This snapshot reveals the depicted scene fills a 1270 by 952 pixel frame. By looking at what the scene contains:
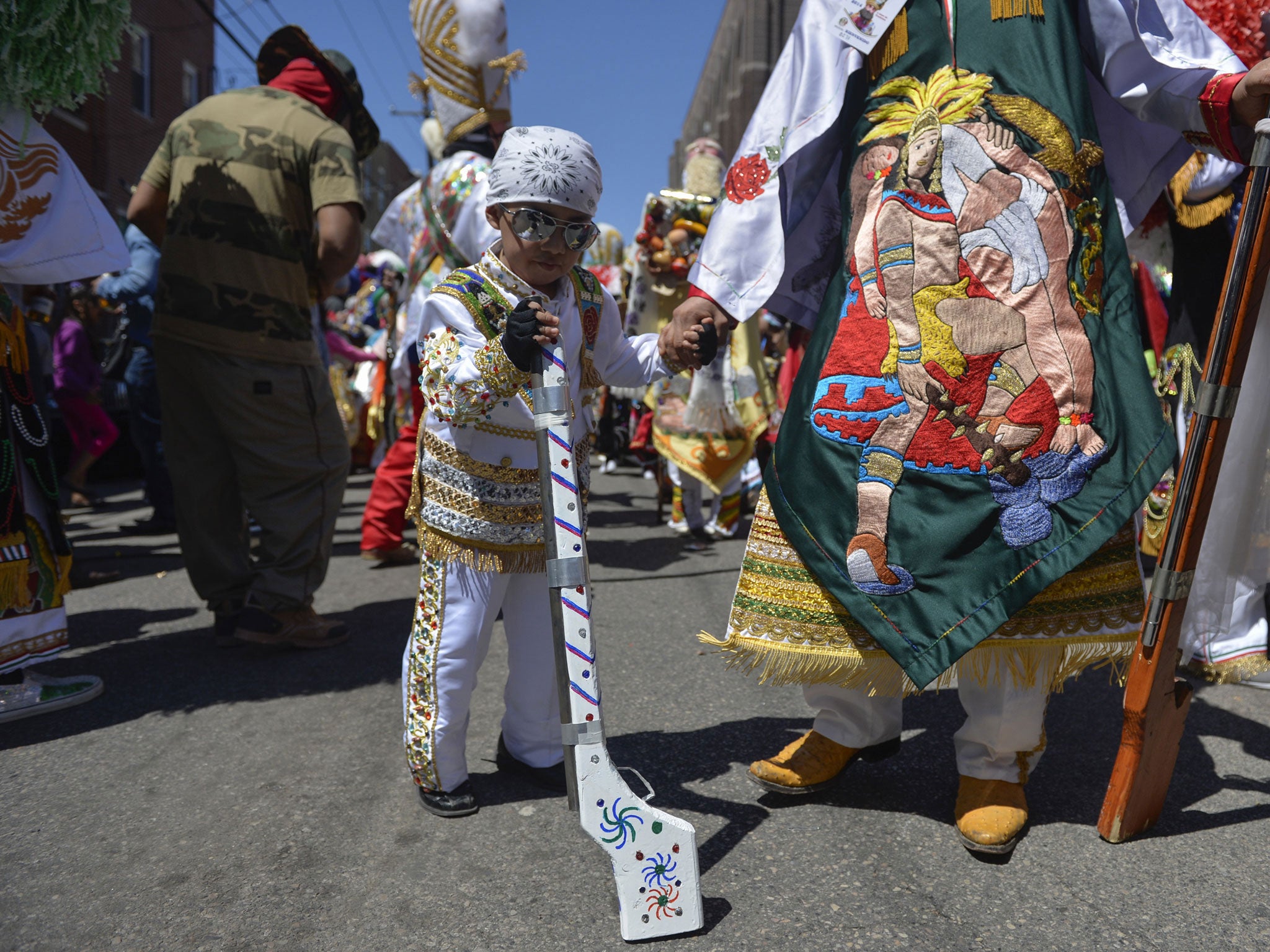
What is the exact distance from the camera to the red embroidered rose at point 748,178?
7.46 ft

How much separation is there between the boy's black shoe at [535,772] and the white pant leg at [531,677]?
0.01 meters

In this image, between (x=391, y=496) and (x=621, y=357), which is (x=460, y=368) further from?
(x=391, y=496)

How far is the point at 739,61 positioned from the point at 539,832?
133 feet

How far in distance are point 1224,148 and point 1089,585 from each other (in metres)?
0.98

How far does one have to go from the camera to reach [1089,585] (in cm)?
199

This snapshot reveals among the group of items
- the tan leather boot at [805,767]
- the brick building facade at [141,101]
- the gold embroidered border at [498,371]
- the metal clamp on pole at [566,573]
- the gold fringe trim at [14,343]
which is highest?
the brick building facade at [141,101]

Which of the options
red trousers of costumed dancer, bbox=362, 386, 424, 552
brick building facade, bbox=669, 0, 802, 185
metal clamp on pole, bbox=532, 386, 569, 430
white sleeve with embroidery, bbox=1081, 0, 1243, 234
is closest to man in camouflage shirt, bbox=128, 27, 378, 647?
red trousers of costumed dancer, bbox=362, 386, 424, 552

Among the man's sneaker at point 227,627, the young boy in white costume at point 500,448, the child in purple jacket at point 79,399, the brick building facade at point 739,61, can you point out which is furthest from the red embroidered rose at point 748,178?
the brick building facade at point 739,61

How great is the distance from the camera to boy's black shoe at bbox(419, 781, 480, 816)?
7.25ft

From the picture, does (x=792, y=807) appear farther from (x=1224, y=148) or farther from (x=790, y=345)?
(x=790, y=345)

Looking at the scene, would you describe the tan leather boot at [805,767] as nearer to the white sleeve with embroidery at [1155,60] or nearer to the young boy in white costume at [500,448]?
the young boy in white costume at [500,448]

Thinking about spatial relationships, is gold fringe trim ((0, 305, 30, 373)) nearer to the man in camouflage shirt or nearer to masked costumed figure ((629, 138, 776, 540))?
the man in camouflage shirt

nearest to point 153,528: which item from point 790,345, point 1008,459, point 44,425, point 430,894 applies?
point 44,425

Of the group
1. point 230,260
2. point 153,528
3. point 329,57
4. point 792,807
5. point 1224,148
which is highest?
point 329,57
